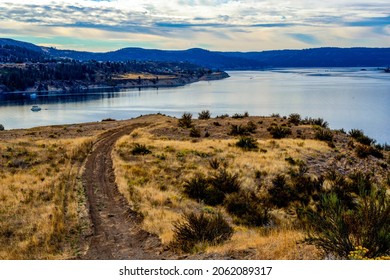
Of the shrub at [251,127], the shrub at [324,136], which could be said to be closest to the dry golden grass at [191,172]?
the shrub at [324,136]

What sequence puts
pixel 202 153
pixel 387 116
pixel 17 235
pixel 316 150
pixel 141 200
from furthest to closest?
1. pixel 387 116
2. pixel 316 150
3. pixel 202 153
4. pixel 141 200
5. pixel 17 235

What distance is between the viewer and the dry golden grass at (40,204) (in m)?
11.9

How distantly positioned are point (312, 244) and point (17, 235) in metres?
9.69

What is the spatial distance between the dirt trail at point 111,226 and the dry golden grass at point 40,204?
0.57 meters

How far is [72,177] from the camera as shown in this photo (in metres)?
20.8

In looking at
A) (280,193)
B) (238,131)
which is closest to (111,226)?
(280,193)

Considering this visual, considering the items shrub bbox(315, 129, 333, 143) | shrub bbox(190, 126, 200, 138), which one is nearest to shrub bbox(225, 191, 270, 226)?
shrub bbox(190, 126, 200, 138)

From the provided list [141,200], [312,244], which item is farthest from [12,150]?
[312,244]

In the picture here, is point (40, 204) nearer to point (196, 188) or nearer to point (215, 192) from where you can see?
point (196, 188)

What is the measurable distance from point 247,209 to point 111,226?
20.2 feet

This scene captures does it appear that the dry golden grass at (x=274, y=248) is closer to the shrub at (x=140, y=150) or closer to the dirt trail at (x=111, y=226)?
the dirt trail at (x=111, y=226)

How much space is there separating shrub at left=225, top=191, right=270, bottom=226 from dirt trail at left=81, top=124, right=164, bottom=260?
4.50 metres

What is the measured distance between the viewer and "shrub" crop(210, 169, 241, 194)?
1988cm

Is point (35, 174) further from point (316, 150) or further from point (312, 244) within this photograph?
point (316, 150)
